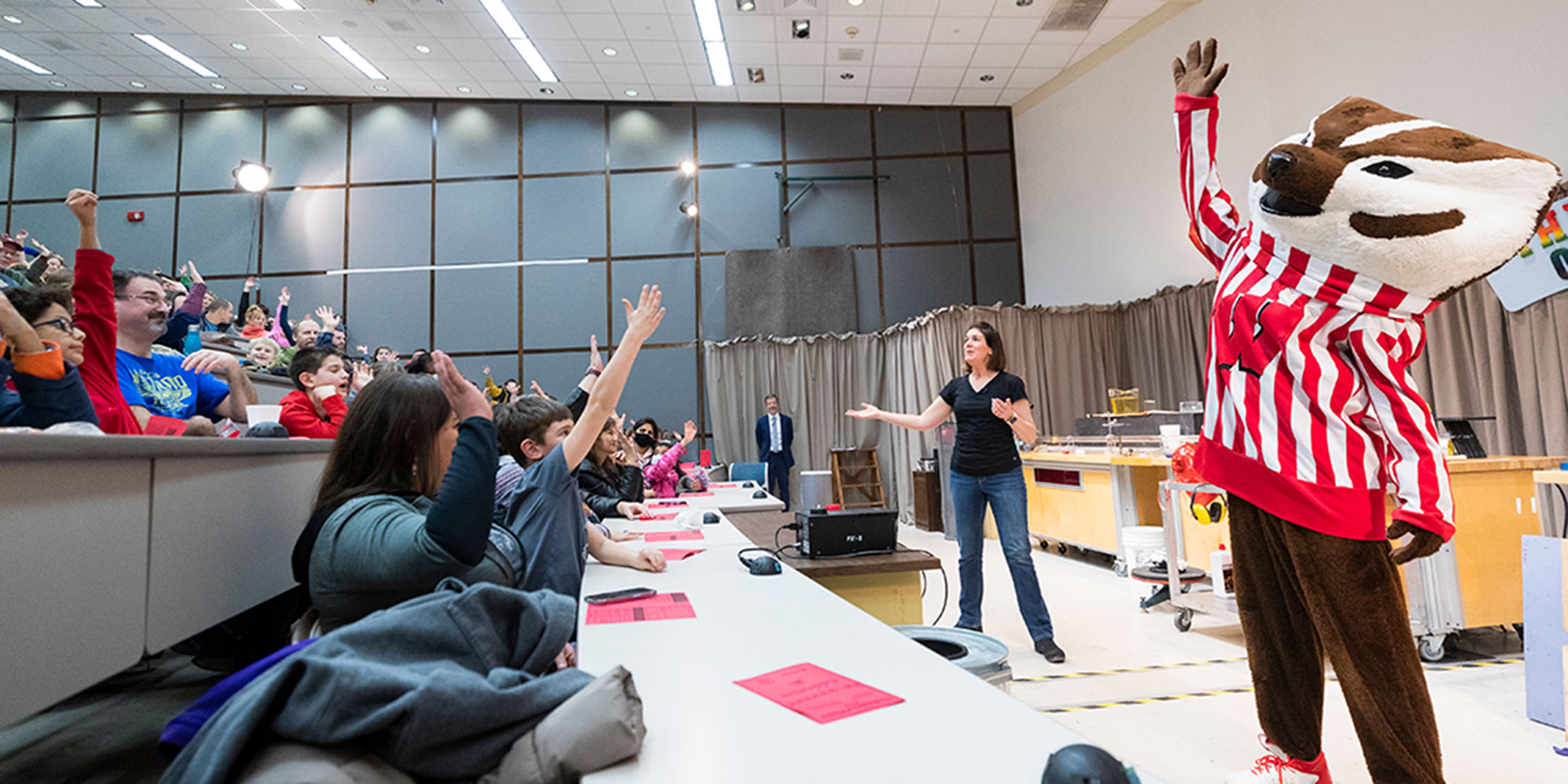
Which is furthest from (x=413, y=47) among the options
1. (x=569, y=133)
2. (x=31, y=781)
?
(x=31, y=781)

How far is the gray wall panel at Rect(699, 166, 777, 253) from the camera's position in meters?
9.38

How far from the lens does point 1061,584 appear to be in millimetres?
4617

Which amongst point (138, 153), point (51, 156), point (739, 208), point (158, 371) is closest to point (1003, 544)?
point (158, 371)

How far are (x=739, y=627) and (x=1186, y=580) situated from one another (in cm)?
304

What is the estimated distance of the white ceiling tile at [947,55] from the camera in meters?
8.07

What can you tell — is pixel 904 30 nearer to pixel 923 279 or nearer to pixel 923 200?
pixel 923 200

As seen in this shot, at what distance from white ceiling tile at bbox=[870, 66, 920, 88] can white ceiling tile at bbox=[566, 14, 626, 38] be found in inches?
114

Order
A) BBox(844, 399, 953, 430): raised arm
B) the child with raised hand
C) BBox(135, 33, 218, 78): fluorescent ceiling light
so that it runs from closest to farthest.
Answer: the child with raised hand → BBox(844, 399, 953, 430): raised arm → BBox(135, 33, 218, 78): fluorescent ceiling light

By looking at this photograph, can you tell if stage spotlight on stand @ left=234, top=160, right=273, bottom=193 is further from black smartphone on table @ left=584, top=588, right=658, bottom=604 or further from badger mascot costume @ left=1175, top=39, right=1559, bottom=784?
badger mascot costume @ left=1175, top=39, right=1559, bottom=784

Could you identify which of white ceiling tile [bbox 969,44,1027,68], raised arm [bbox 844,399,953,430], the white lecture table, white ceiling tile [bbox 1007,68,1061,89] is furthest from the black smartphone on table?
white ceiling tile [bbox 1007,68,1061,89]

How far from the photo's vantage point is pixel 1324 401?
1.44 meters

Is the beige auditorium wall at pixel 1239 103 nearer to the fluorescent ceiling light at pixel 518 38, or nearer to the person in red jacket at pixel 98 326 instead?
the fluorescent ceiling light at pixel 518 38

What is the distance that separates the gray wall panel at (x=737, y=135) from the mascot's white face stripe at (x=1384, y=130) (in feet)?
27.6

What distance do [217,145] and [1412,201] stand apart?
11.7 metres
